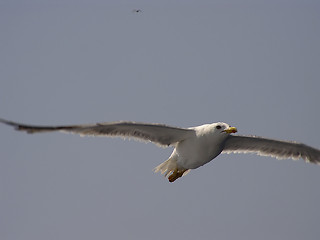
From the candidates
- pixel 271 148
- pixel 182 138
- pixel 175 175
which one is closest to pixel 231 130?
pixel 182 138

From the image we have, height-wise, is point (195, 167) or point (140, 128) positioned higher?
point (140, 128)

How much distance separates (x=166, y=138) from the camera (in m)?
15.9

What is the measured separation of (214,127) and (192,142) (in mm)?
849

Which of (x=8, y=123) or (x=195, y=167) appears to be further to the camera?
(x=195, y=167)

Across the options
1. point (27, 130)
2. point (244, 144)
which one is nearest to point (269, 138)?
point (244, 144)

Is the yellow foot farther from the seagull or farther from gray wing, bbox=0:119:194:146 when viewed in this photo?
gray wing, bbox=0:119:194:146

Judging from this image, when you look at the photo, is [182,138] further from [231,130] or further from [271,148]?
[271,148]

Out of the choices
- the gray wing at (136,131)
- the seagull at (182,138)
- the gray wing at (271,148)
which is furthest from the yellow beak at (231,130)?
the gray wing at (271,148)

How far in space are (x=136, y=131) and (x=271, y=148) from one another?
17.2ft

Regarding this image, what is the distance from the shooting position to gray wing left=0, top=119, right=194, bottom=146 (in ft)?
46.0

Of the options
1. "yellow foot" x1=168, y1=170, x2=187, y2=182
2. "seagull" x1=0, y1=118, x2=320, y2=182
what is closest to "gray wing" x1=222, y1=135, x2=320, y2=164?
"seagull" x1=0, y1=118, x2=320, y2=182

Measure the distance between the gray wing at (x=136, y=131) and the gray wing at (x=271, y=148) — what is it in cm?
230

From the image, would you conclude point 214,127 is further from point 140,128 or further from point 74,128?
point 74,128

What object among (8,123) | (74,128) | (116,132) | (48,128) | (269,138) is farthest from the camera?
(269,138)
